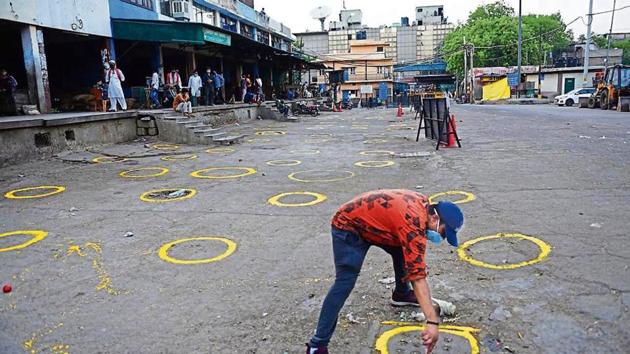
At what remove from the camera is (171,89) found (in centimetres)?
1917

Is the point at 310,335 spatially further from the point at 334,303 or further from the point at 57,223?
A: the point at 57,223

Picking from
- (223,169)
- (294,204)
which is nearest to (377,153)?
(223,169)

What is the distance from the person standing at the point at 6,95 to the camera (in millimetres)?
14086

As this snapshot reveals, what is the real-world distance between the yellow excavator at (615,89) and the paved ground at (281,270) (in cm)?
2042

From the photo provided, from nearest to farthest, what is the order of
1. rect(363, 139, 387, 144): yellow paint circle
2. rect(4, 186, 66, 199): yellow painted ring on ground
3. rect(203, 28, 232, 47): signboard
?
rect(4, 186, 66, 199): yellow painted ring on ground, rect(363, 139, 387, 144): yellow paint circle, rect(203, 28, 232, 47): signboard

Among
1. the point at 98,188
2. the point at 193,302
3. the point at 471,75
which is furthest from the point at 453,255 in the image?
the point at 471,75

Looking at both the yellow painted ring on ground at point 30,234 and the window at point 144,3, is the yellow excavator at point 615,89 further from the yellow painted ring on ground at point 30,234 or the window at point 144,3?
the yellow painted ring on ground at point 30,234

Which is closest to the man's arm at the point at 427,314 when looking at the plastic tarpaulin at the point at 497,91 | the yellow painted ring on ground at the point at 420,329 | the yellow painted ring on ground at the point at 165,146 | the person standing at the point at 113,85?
the yellow painted ring on ground at the point at 420,329

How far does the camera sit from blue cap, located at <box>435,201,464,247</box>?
267cm

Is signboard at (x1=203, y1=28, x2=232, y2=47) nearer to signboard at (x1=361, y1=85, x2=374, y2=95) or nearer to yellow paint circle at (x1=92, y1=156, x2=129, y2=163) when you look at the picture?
yellow paint circle at (x1=92, y1=156, x2=129, y2=163)

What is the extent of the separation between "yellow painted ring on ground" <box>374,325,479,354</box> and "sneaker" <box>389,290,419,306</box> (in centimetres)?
28

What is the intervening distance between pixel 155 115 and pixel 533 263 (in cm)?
1390

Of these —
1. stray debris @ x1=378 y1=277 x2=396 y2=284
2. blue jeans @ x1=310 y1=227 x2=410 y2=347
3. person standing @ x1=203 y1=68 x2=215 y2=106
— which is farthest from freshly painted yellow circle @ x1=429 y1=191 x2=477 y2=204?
person standing @ x1=203 y1=68 x2=215 y2=106

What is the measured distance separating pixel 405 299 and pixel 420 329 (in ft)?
1.07
